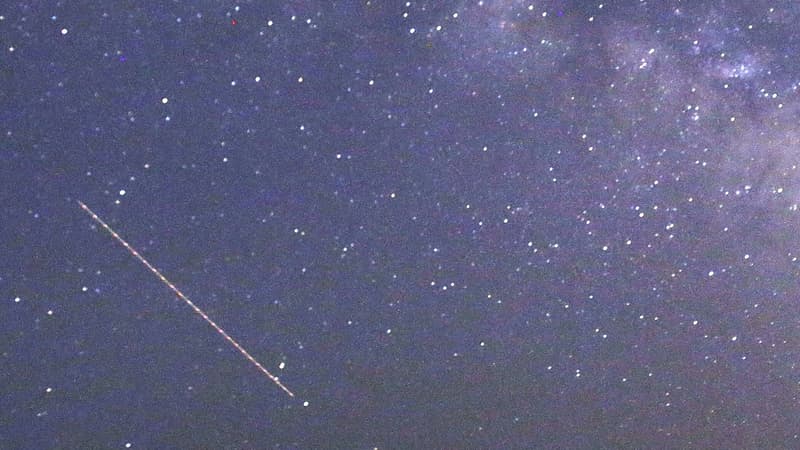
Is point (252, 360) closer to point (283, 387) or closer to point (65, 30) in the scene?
Answer: point (283, 387)

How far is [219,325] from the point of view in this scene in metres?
1.37

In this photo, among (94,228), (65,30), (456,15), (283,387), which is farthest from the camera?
(283,387)

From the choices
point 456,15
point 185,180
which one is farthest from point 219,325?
point 456,15

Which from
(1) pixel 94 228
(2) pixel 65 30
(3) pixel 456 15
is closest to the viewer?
(2) pixel 65 30

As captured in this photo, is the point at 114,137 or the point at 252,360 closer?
the point at 114,137

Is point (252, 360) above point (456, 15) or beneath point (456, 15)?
beneath

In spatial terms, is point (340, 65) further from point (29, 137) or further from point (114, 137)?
point (29, 137)

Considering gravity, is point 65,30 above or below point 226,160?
above

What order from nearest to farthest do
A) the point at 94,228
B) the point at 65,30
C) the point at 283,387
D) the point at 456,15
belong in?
the point at 65,30
the point at 94,228
the point at 456,15
the point at 283,387

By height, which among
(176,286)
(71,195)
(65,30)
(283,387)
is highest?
(65,30)

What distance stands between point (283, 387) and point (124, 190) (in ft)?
1.55

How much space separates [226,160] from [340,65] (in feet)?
0.80

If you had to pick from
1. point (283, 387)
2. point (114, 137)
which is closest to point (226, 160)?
point (114, 137)

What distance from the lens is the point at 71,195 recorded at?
1.20 meters
